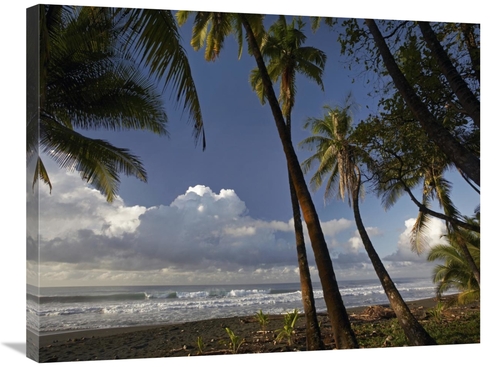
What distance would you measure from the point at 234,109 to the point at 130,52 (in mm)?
1368

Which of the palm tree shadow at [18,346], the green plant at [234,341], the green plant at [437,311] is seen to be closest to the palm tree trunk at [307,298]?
the green plant at [234,341]

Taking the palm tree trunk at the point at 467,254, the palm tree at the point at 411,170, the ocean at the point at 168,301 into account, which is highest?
the palm tree at the point at 411,170

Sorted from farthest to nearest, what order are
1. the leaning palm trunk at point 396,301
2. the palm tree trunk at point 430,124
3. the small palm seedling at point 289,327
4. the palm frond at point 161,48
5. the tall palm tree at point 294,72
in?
the leaning palm trunk at point 396,301
the tall palm tree at point 294,72
the small palm seedling at point 289,327
the palm tree trunk at point 430,124
the palm frond at point 161,48

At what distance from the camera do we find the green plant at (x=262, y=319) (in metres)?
7.30

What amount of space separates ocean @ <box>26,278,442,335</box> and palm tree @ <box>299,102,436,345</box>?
174mm

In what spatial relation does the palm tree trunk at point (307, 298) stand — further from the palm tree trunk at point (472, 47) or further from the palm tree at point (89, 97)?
the palm tree trunk at point (472, 47)

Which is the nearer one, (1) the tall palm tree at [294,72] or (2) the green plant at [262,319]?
(2) the green plant at [262,319]

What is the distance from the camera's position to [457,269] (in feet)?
25.9

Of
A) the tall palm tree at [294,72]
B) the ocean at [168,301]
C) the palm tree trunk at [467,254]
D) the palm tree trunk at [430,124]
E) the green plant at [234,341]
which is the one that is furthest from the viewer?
the palm tree trunk at [467,254]

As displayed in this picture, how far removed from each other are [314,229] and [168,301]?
1.90 metres

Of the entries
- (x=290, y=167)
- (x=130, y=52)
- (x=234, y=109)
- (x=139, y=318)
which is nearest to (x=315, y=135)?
(x=290, y=167)

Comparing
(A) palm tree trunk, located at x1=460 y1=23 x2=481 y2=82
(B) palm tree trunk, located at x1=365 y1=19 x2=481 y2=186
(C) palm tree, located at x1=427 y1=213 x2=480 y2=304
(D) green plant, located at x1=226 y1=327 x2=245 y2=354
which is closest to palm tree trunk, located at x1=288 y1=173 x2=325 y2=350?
(D) green plant, located at x1=226 y1=327 x2=245 y2=354

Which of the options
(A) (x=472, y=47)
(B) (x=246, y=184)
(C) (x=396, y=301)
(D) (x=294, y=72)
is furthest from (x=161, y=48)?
(C) (x=396, y=301)

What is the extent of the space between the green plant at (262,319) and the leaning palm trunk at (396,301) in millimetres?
1554
